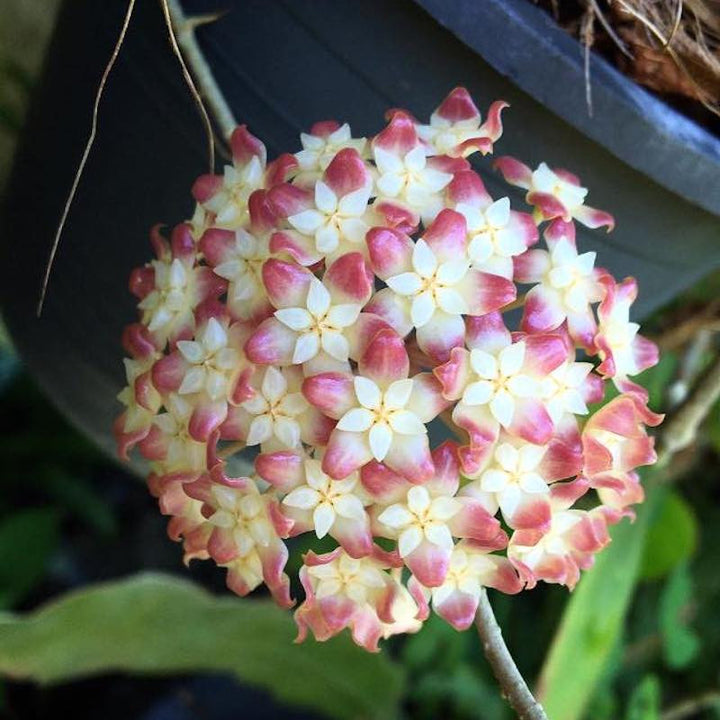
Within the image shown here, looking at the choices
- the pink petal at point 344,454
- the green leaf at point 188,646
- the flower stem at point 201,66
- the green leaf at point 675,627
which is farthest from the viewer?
the green leaf at point 675,627

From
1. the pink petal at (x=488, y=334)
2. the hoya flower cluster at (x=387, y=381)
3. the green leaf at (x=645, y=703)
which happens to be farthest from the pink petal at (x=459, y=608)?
the green leaf at (x=645, y=703)

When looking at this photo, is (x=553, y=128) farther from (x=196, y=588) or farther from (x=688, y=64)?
(x=196, y=588)

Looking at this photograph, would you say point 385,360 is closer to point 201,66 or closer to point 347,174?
point 347,174

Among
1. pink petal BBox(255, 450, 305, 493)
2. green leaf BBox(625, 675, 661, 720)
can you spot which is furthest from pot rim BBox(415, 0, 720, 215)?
green leaf BBox(625, 675, 661, 720)

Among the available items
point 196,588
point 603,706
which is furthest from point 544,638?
point 196,588

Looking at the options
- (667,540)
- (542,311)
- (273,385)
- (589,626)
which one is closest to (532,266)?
(542,311)

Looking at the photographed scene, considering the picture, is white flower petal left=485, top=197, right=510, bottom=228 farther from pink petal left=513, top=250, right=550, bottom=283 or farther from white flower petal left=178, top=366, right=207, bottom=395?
white flower petal left=178, top=366, right=207, bottom=395

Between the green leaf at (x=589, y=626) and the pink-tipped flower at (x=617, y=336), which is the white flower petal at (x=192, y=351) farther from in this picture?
the green leaf at (x=589, y=626)
